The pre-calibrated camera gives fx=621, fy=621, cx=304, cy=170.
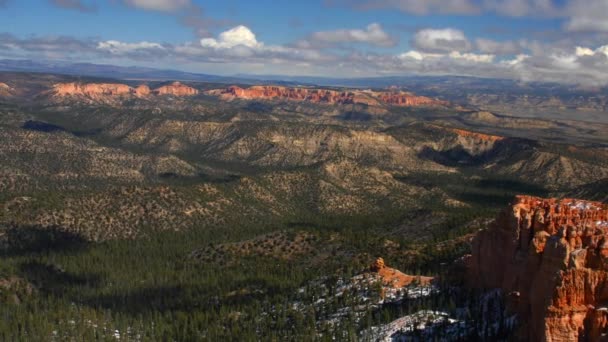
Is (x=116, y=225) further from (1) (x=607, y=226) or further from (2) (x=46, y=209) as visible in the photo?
(1) (x=607, y=226)

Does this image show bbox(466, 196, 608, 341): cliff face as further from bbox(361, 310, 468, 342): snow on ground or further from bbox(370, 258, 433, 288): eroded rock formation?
bbox(370, 258, 433, 288): eroded rock formation

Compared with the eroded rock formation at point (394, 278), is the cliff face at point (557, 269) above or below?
above

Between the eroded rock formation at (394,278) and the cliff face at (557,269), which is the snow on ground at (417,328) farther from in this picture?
the eroded rock formation at (394,278)

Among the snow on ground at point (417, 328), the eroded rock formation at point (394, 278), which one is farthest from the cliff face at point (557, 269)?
the eroded rock formation at point (394, 278)

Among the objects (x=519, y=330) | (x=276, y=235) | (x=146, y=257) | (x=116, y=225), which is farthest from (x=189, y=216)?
(x=519, y=330)

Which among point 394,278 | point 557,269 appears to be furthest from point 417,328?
point 557,269

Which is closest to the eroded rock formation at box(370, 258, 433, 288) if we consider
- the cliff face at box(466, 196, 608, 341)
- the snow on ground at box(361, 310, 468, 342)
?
the snow on ground at box(361, 310, 468, 342)

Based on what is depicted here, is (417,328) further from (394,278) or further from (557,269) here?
(557,269)

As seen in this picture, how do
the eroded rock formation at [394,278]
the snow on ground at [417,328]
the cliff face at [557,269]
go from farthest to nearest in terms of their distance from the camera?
the eroded rock formation at [394,278] < the snow on ground at [417,328] < the cliff face at [557,269]
